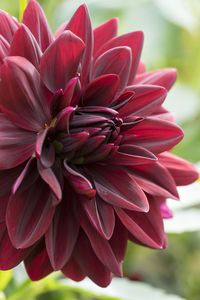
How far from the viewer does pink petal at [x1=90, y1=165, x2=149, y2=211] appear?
1.48ft

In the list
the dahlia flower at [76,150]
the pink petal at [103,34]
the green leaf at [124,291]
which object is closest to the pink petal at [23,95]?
the dahlia flower at [76,150]

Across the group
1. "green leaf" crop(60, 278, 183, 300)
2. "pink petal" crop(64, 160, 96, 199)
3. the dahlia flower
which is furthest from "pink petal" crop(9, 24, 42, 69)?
"green leaf" crop(60, 278, 183, 300)

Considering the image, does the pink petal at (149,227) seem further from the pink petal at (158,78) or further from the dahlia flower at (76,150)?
the pink petal at (158,78)

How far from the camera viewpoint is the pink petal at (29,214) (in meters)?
0.44

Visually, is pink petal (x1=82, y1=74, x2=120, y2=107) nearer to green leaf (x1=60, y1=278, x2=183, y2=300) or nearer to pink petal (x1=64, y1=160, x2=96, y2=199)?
pink petal (x1=64, y1=160, x2=96, y2=199)

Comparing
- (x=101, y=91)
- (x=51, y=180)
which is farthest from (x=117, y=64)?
(x=51, y=180)

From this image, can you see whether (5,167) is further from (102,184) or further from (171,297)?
(171,297)

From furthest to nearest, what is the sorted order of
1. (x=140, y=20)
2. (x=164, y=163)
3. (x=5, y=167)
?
(x=140, y=20) < (x=164, y=163) < (x=5, y=167)

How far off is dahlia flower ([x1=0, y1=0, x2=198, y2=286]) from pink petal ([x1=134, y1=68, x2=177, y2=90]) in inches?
1.1

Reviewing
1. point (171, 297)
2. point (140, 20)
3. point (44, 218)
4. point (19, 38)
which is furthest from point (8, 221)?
point (140, 20)

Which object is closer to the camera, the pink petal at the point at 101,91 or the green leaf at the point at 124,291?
the pink petal at the point at 101,91

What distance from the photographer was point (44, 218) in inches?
17.5

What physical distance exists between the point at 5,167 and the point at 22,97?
0.06 metres

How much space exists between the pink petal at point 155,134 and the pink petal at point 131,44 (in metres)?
0.05
